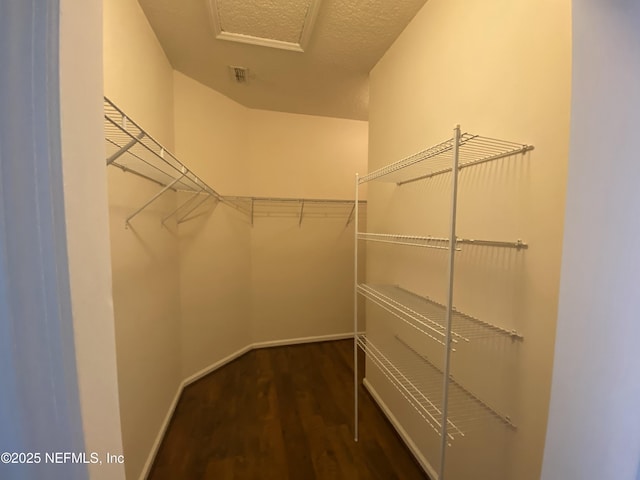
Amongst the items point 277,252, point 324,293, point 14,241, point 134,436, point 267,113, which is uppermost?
point 267,113

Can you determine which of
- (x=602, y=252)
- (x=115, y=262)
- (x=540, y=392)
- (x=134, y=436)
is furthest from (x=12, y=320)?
(x=134, y=436)

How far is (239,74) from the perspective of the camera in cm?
223

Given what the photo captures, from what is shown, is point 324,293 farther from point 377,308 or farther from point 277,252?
point 377,308

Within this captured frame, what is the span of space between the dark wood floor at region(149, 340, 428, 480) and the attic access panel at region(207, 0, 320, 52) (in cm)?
265

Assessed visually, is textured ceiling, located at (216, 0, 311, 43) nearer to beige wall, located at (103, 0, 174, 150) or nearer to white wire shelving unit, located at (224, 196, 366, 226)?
beige wall, located at (103, 0, 174, 150)

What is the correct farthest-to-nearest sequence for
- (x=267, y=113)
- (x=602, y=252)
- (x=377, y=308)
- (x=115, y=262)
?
1. (x=267, y=113)
2. (x=377, y=308)
3. (x=115, y=262)
4. (x=602, y=252)

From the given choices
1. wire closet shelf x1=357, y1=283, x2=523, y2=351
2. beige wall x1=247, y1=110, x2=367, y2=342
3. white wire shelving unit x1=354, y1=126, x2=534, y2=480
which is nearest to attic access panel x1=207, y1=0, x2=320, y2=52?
white wire shelving unit x1=354, y1=126, x2=534, y2=480

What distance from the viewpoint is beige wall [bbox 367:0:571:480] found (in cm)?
88

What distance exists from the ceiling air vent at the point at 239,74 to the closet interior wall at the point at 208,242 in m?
0.35

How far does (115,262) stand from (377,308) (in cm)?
171

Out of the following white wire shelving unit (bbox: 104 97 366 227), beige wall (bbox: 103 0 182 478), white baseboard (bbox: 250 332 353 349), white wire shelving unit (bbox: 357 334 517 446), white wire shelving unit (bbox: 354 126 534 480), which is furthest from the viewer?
white baseboard (bbox: 250 332 353 349)

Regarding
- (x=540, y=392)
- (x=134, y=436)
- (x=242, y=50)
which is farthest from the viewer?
(x=242, y=50)

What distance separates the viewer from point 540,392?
92 cm

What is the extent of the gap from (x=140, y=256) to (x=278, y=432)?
1479mm
